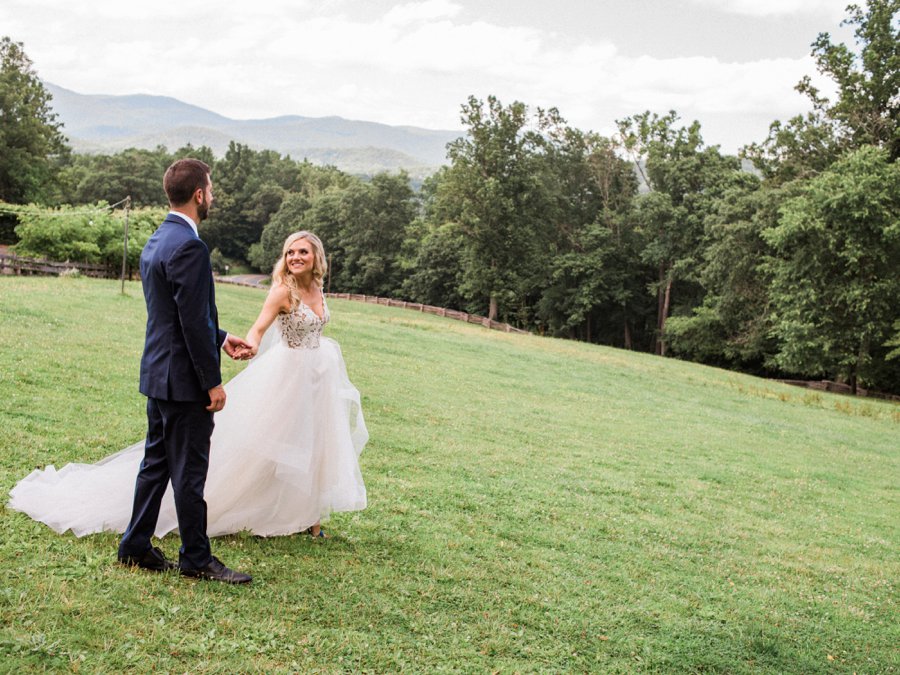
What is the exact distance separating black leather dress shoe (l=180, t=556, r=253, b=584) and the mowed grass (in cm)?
8

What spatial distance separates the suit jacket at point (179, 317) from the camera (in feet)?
16.3

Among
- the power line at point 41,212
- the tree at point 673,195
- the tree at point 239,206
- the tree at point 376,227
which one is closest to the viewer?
the power line at point 41,212

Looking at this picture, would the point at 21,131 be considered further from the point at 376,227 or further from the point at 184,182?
the point at 184,182

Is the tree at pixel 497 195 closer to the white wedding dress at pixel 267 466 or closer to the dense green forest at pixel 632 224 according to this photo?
A: the dense green forest at pixel 632 224

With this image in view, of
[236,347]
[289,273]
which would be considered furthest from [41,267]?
[236,347]

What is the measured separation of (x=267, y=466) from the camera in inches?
250

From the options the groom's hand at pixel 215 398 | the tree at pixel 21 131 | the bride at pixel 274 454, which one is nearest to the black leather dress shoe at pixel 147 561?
the bride at pixel 274 454

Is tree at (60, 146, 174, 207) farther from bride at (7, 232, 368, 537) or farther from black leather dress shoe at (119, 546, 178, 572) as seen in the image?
black leather dress shoe at (119, 546, 178, 572)

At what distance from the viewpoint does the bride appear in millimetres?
6172

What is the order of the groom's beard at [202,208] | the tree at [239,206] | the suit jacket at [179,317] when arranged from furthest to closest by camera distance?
the tree at [239,206], the groom's beard at [202,208], the suit jacket at [179,317]

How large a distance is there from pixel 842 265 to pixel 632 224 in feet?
104

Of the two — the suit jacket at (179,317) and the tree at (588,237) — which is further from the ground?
the tree at (588,237)

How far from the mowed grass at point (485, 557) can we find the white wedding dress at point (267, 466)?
9.0 inches

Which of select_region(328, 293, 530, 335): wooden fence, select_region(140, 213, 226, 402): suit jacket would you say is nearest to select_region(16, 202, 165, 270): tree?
select_region(328, 293, 530, 335): wooden fence
